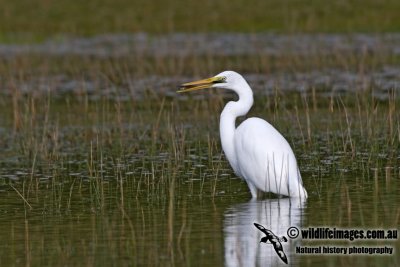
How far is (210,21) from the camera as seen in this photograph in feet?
149

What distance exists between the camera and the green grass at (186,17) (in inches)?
1706

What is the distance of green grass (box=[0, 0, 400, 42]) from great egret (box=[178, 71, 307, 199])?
27118 mm

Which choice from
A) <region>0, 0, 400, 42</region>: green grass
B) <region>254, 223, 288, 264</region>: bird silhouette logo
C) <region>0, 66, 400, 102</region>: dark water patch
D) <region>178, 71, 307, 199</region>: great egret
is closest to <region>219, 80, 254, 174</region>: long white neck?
<region>178, 71, 307, 199</region>: great egret

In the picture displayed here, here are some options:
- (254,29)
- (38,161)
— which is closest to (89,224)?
(38,161)

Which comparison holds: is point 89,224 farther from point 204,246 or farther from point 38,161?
point 38,161

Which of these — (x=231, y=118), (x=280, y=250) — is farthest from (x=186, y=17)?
(x=280, y=250)

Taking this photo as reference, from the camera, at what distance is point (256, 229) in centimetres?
1224

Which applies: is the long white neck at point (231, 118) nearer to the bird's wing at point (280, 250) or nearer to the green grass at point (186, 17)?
the bird's wing at point (280, 250)

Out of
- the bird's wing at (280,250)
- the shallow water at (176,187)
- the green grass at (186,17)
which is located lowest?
the bird's wing at (280,250)

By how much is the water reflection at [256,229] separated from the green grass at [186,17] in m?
28.9

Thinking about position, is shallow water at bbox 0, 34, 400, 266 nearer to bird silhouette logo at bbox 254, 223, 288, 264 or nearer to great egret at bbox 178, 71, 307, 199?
bird silhouette logo at bbox 254, 223, 288, 264

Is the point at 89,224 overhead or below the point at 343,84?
below

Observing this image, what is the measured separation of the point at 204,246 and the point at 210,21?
113ft

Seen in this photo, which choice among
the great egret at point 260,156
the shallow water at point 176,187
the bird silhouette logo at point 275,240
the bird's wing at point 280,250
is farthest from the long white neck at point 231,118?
the bird's wing at point 280,250
